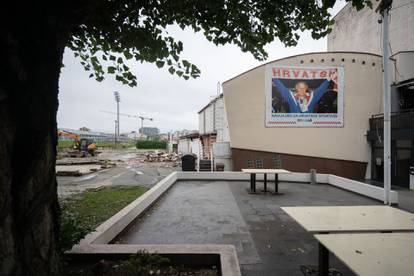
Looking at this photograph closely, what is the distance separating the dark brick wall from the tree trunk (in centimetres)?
1287

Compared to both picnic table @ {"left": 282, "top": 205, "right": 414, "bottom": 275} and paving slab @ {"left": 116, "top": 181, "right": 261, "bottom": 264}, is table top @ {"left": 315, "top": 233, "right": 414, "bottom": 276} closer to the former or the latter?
picnic table @ {"left": 282, "top": 205, "right": 414, "bottom": 275}

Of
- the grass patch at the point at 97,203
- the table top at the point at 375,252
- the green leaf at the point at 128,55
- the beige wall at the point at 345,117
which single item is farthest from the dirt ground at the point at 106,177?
the table top at the point at 375,252

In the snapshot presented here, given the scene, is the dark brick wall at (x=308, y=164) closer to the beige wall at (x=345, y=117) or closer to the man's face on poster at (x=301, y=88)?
the beige wall at (x=345, y=117)

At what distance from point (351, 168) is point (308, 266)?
1279 centimetres

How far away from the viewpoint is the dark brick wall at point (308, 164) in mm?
13617

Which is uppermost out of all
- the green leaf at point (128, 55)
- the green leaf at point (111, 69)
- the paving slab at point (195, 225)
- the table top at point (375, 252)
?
the green leaf at point (128, 55)

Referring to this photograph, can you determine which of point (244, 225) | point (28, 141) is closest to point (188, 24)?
point (28, 141)

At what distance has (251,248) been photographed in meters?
3.99

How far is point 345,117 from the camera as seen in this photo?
13.6 metres

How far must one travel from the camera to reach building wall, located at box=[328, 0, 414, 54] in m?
13.5

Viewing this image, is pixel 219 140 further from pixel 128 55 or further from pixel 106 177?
pixel 128 55

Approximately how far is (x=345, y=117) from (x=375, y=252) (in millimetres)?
13632

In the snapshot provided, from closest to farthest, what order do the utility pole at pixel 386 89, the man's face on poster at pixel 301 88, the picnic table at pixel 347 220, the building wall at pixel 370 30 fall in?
the picnic table at pixel 347 220 → the utility pole at pixel 386 89 → the man's face on poster at pixel 301 88 → the building wall at pixel 370 30

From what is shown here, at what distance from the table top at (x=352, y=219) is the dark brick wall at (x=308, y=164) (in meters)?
10.0
